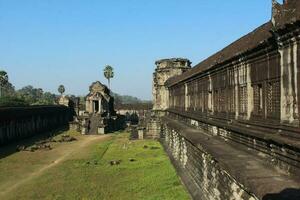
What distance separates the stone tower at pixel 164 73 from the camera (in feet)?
120

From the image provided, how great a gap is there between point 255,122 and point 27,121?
3405 centimetres

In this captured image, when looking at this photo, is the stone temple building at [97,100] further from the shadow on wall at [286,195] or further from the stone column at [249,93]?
the shadow on wall at [286,195]

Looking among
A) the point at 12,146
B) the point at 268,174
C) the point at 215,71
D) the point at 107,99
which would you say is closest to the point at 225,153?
the point at 268,174

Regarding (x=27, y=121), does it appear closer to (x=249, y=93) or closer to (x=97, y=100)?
(x=97, y=100)

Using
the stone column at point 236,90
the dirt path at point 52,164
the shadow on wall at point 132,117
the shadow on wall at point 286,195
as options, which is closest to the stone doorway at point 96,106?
the shadow on wall at point 132,117

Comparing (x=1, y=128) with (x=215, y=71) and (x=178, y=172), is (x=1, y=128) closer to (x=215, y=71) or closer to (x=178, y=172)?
(x=178, y=172)

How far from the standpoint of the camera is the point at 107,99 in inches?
2110

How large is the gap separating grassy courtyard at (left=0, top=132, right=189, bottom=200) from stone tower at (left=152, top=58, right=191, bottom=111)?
6.97 metres

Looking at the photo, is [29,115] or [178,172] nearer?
[178,172]

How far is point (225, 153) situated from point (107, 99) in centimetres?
4349

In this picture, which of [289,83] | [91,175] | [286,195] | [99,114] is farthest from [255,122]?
[99,114]

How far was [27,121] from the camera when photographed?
1626 inches

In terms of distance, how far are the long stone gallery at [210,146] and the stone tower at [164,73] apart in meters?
0.09

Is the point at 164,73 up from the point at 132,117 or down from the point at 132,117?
up
